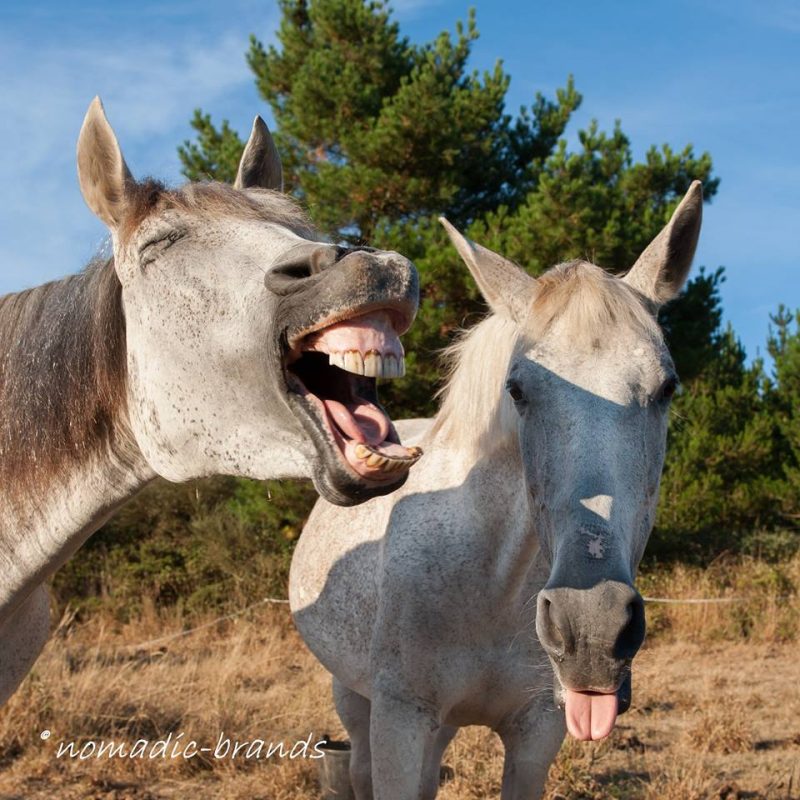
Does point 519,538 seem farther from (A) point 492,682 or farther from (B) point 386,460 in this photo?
(B) point 386,460

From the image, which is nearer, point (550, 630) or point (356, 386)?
point (356, 386)

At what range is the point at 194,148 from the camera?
12078 mm

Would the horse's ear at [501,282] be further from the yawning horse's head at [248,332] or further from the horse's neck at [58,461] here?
the horse's neck at [58,461]

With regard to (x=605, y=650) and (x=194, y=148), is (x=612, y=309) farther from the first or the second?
(x=194, y=148)

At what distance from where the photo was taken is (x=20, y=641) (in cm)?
245

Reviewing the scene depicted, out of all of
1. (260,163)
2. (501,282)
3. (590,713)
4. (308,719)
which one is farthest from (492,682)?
(308,719)

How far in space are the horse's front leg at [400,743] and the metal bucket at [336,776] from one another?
164cm

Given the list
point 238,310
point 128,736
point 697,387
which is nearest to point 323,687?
point 128,736

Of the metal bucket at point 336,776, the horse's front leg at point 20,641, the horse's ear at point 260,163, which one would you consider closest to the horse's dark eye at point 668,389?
the horse's ear at point 260,163

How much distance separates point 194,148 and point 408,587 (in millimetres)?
10285

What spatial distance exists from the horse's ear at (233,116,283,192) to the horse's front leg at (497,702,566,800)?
79.8 inches

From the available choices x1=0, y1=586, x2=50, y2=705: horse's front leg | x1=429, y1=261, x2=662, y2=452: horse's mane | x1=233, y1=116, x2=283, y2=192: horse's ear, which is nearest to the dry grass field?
x1=429, y1=261, x2=662, y2=452: horse's mane

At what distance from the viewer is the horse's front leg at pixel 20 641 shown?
2400 millimetres

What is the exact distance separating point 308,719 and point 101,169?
17.1 feet
